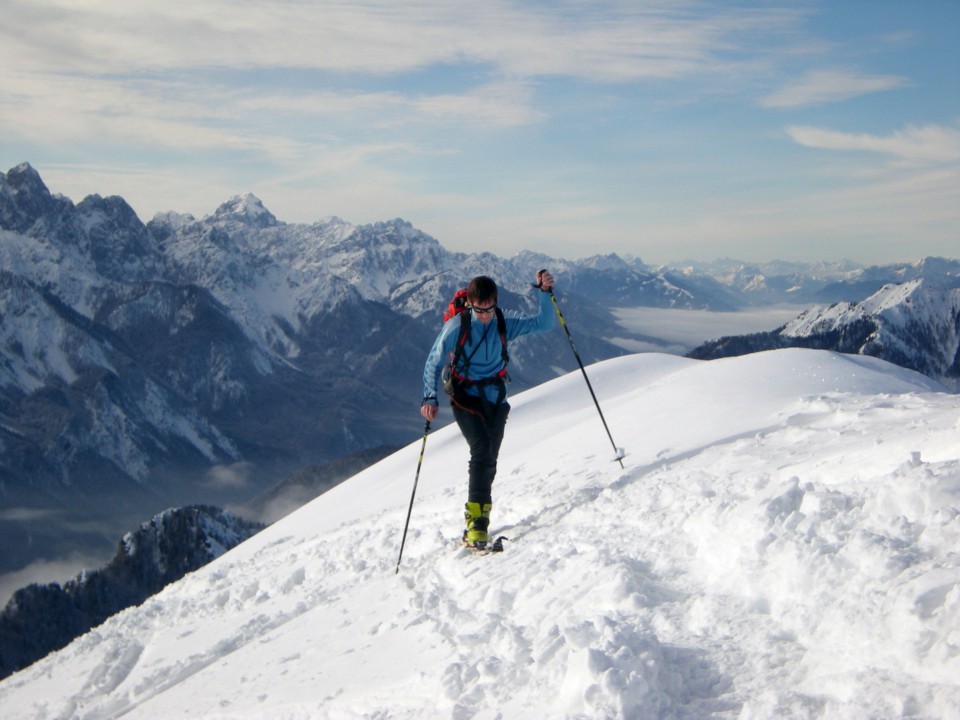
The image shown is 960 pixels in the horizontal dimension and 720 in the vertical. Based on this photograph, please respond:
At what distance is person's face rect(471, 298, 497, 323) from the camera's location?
30.8 feet

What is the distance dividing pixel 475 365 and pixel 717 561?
382cm

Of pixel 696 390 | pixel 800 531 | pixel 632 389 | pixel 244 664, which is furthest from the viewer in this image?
pixel 632 389

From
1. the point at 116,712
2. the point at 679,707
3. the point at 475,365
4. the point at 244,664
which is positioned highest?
the point at 475,365

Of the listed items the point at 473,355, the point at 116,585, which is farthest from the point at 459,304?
the point at 116,585

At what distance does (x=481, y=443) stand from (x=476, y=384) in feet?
2.30

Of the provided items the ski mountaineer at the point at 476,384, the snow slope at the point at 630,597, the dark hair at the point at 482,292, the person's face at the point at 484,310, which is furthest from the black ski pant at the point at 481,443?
the dark hair at the point at 482,292

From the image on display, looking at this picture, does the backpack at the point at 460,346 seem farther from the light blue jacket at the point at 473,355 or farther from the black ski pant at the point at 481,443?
the black ski pant at the point at 481,443

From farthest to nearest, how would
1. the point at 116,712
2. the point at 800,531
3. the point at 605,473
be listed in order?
the point at 605,473 < the point at 116,712 < the point at 800,531

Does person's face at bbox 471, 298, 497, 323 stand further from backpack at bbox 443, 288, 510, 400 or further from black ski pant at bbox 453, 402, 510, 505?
black ski pant at bbox 453, 402, 510, 505

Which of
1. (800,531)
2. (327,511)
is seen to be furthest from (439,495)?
(800,531)

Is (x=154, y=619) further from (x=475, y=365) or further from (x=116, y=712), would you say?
(x=475, y=365)

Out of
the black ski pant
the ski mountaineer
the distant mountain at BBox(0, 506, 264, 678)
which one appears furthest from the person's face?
the distant mountain at BBox(0, 506, 264, 678)

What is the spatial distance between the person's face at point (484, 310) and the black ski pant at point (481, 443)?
108 centimetres

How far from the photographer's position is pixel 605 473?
11.6 metres
